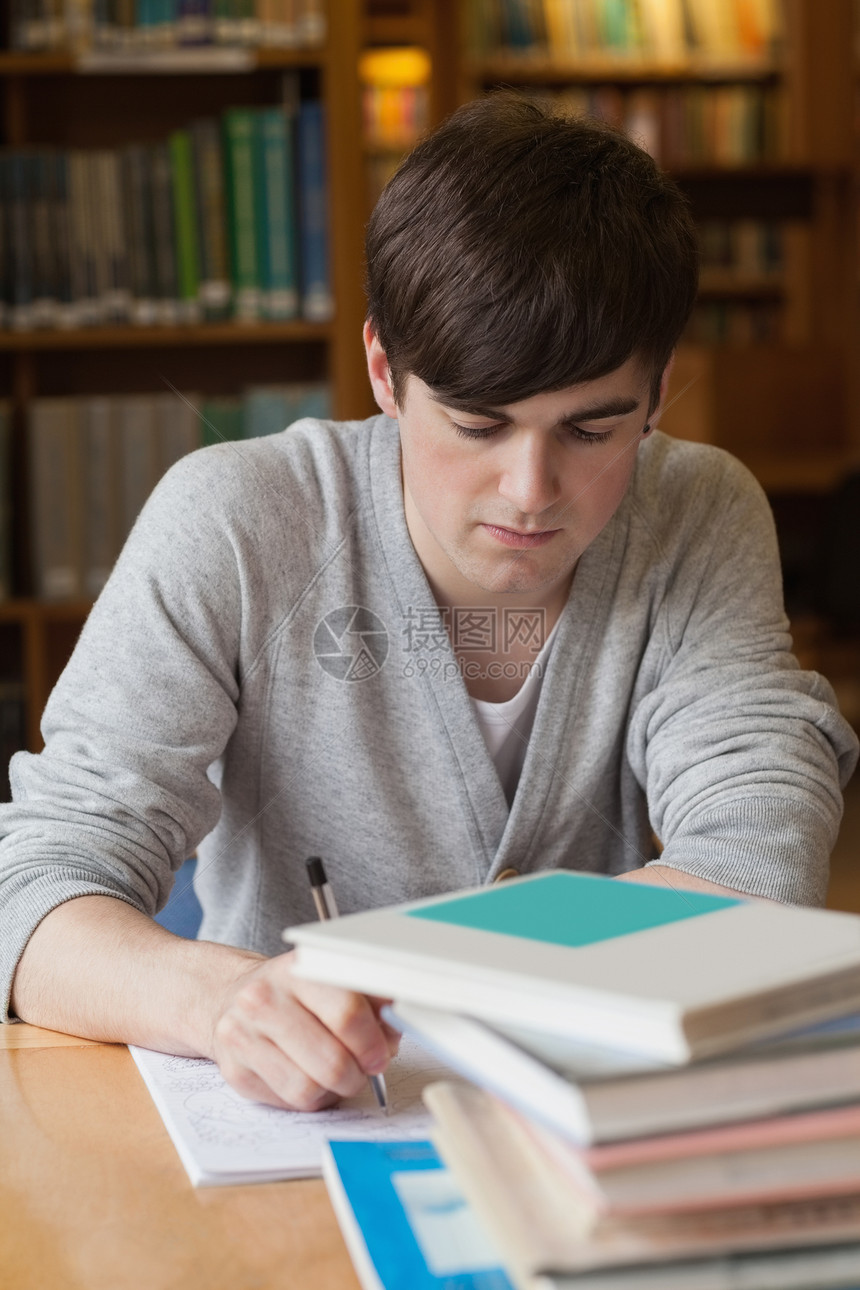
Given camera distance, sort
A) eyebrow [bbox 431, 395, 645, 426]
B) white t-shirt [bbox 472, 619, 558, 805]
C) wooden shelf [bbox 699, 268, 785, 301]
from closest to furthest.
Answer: eyebrow [bbox 431, 395, 645, 426]
white t-shirt [bbox 472, 619, 558, 805]
wooden shelf [bbox 699, 268, 785, 301]

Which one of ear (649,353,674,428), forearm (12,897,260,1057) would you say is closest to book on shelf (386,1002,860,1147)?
forearm (12,897,260,1057)

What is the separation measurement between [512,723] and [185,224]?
1.55 meters

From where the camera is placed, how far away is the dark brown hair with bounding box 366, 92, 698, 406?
2.99 feet

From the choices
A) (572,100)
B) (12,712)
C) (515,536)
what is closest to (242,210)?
(12,712)

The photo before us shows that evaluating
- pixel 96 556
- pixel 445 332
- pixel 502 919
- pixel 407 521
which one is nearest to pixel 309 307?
pixel 96 556

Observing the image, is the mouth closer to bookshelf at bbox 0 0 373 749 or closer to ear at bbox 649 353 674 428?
ear at bbox 649 353 674 428

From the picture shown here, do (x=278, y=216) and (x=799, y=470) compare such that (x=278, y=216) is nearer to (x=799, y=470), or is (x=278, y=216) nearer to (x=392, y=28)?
(x=799, y=470)

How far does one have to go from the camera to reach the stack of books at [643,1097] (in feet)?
1.65

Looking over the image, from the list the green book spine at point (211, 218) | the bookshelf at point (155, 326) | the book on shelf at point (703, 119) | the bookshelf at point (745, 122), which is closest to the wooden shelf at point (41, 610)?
the bookshelf at point (155, 326)

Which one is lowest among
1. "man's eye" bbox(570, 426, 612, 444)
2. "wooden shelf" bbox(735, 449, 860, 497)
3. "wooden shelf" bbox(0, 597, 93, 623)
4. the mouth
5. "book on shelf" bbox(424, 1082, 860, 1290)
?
"wooden shelf" bbox(735, 449, 860, 497)

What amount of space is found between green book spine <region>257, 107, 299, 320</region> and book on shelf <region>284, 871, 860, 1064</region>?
196 cm

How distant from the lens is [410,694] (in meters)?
1.14

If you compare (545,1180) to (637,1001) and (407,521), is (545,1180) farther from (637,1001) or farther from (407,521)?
(407,521)

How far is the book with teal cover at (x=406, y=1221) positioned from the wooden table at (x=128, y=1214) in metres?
0.02
